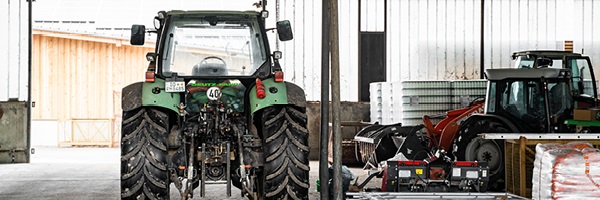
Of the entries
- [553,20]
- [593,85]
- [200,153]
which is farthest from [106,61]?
[200,153]

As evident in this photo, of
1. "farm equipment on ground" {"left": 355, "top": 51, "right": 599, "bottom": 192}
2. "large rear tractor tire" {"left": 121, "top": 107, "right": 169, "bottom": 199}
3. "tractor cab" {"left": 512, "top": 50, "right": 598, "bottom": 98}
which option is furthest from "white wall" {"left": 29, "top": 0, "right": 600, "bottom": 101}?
"large rear tractor tire" {"left": 121, "top": 107, "right": 169, "bottom": 199}

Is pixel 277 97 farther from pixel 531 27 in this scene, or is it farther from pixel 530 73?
pixel 531 27

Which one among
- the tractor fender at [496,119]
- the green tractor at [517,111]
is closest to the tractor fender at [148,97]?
the green tractor at [517,111]

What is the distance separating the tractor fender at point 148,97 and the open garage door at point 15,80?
1091cm

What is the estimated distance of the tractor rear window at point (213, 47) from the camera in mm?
9516

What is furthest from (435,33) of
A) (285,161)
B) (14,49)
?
(285,161)

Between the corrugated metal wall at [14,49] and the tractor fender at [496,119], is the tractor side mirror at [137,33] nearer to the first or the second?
→ the tractor fender at [496,119]

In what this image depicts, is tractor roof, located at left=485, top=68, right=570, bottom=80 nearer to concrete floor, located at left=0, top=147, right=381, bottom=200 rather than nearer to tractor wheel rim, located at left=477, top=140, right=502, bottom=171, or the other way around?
tractor wheel rim, located at left=477, top=140, right=502, bottom=171

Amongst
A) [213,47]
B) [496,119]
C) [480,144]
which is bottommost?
[480,144]

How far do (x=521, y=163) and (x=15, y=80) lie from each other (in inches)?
460

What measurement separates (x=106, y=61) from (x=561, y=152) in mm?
21725

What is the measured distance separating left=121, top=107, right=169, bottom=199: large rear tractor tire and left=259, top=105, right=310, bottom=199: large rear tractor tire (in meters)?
0.93

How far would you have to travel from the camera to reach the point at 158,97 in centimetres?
878

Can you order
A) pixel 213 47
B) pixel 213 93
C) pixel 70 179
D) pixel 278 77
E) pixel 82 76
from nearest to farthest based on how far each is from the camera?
pixel 213 93, pixel 278 77, pixel 213 47, pixel 70 179, pixel 82 76
